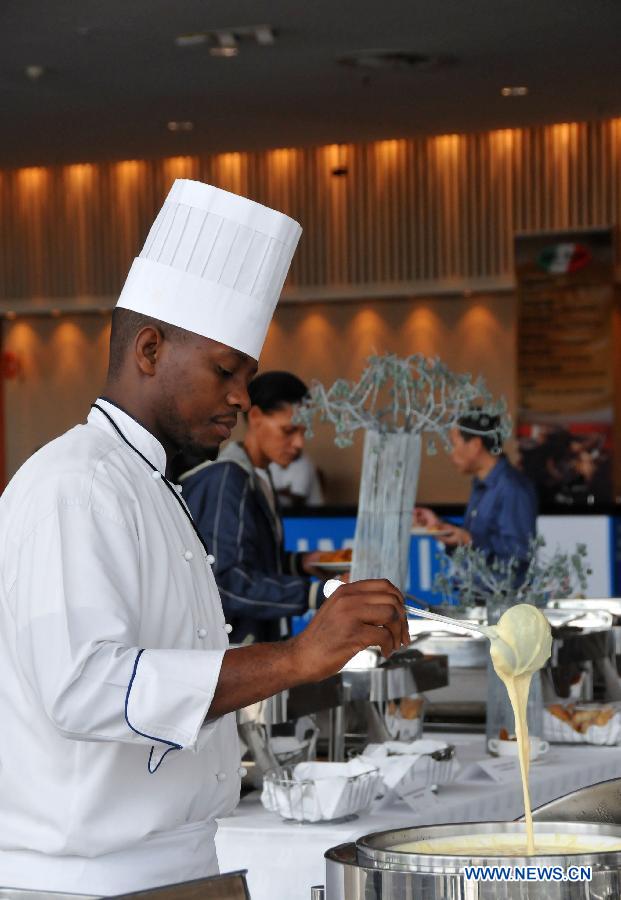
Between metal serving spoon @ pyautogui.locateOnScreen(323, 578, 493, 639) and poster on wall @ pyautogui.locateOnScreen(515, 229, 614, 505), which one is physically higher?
poster on wall @ pyautogui.locateOnScreen(515, 229, 614, 505)

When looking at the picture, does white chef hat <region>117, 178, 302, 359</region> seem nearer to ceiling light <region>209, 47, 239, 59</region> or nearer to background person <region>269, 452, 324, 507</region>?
ceiling light <region>209, 47, 239, 59</region>

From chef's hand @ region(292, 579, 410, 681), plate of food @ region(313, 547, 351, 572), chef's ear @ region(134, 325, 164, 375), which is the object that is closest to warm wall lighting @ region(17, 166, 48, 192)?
plate of food @ region(313, 547, 351, 572)

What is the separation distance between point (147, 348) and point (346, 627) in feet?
1.38

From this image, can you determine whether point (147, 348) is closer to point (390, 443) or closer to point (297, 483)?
point (390, 443)

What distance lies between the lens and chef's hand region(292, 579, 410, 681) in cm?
142

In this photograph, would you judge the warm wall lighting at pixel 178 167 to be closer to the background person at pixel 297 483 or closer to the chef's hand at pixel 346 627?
the background person at pixel 297 483

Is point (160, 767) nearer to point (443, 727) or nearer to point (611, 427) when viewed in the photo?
point (443, 727)

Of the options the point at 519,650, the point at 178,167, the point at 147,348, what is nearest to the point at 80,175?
the point at 178,167

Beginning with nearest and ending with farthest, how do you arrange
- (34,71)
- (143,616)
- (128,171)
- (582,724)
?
(143,616)
(582,724)
(34,71)
(128,171)

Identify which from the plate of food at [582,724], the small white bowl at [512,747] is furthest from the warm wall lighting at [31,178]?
the small white bowl at [512,747]

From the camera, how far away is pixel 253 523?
360 cm

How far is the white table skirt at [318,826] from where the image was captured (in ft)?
7.63

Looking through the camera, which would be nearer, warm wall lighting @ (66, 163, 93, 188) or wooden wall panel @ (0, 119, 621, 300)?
wooden wall panel @ (0, 119, 621, 300)

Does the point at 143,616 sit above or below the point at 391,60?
below
